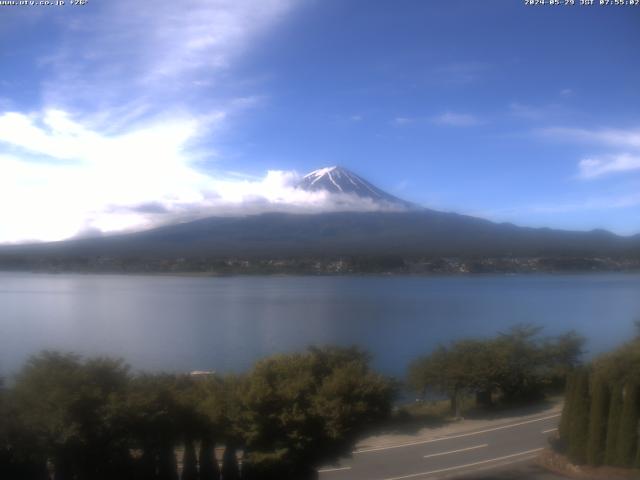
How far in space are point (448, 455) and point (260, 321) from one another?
57.3 ft

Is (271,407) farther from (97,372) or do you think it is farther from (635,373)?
(635,373)

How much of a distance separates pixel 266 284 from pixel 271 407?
44619mm

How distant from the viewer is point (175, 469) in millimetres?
5512

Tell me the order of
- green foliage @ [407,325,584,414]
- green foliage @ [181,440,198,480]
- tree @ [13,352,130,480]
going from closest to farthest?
1. tree @ [13,352,130,480]
2. green foliage @ [181,440,198,480]
3. green foliage @ [407,325,584,414]

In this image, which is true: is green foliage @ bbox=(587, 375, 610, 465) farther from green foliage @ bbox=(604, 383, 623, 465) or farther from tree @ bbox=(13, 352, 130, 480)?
tree @ bbox=(13, 352, 130, 480)

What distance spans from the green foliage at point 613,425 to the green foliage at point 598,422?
0.20 ft

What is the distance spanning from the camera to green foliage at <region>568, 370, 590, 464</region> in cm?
639

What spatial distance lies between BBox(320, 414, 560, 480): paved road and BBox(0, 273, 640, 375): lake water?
5.94 metres

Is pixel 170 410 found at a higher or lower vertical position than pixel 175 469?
higher

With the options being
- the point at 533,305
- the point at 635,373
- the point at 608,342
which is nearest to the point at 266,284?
the point at 533,305

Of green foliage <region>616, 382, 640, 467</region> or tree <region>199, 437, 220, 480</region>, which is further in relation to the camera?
green foliage <region>616, 382, 640, 467</region>

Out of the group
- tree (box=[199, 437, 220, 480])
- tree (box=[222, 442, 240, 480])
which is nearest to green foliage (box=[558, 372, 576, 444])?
tree (box=[222, 442, 240, 480])

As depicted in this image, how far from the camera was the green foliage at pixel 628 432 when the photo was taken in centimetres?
619

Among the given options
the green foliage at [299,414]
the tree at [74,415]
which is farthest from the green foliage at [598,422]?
the tree at [74,415]
